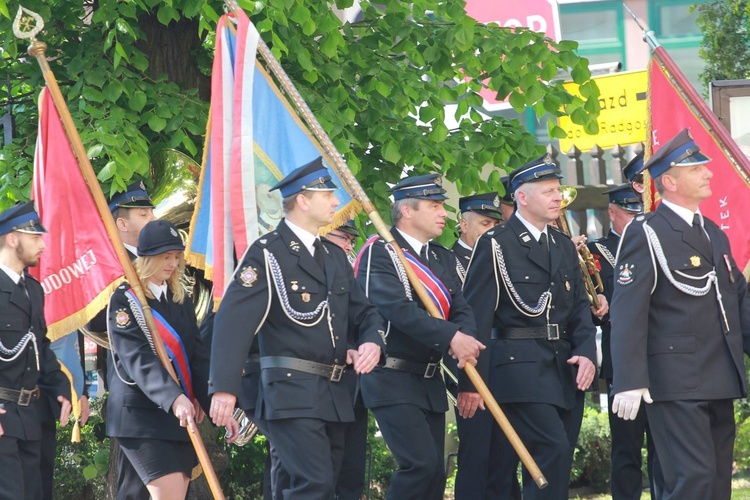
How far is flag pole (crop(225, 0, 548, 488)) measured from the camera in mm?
7660

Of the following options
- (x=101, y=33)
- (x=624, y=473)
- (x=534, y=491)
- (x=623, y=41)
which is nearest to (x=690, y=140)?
(x=534, y=491)

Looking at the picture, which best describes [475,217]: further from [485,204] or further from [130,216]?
[130,216]

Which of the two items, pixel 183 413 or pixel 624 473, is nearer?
pixel 183 413

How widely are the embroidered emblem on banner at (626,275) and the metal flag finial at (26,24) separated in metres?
4.30

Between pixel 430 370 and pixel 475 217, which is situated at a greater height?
pixel 475 217

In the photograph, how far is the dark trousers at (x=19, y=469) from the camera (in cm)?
770

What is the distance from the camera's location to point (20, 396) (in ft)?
26.2

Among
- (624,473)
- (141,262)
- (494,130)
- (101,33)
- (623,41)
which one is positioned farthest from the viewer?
(623,41)

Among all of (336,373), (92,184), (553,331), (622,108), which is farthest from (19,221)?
(622,108)

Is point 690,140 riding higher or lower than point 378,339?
higher

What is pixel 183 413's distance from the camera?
7480 mm

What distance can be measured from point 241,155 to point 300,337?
5.99 ft

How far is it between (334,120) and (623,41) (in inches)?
563

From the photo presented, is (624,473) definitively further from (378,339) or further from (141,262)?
(141,262)
